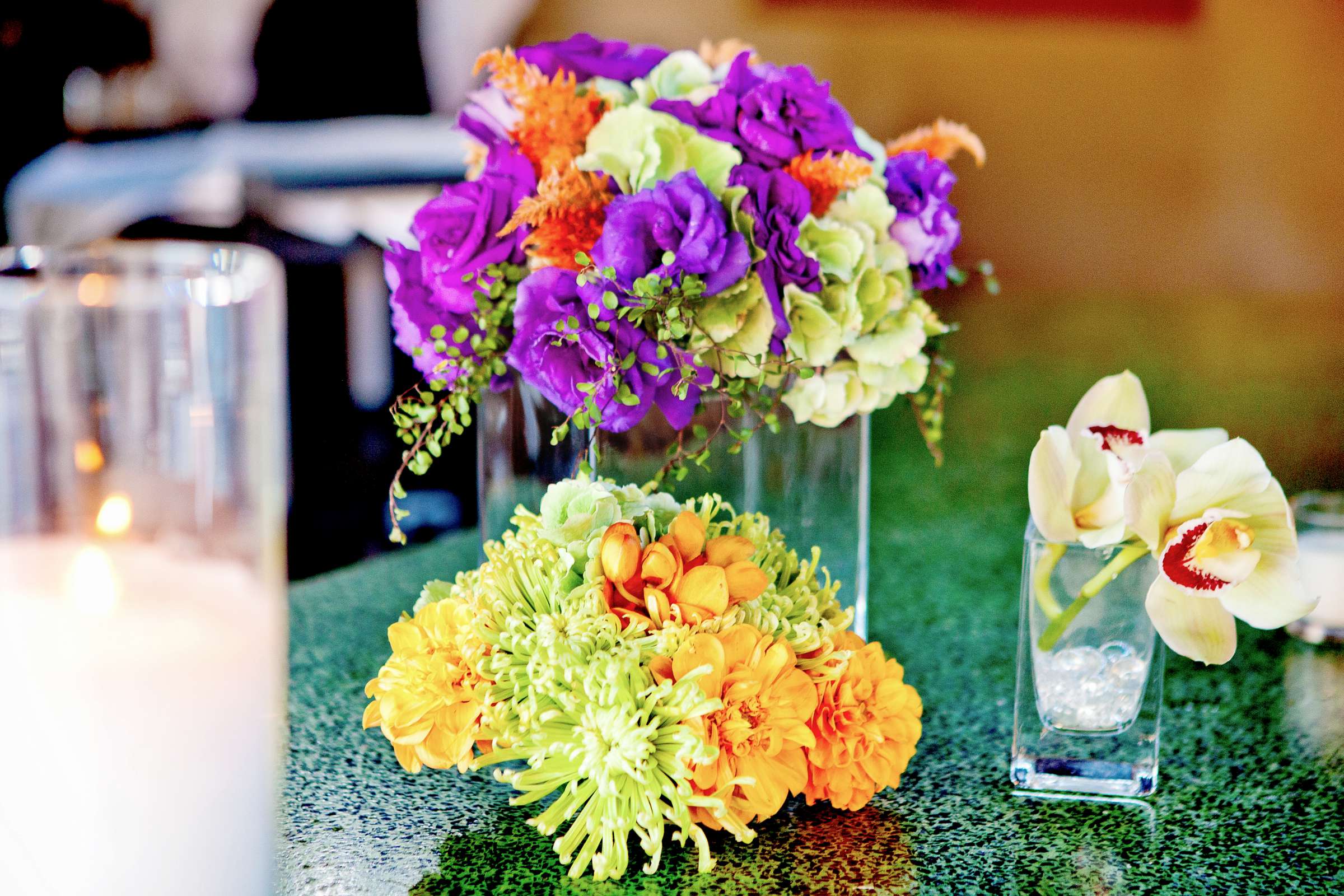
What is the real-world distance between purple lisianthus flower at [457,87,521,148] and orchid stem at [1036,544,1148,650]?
0.45 metres

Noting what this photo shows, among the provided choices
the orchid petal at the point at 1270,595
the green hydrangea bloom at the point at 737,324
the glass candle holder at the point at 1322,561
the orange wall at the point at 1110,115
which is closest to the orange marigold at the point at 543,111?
the green hydrangea bloom at the point at 737,324

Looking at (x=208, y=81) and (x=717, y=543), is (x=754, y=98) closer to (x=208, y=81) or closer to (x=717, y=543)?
(x=717, y=543)

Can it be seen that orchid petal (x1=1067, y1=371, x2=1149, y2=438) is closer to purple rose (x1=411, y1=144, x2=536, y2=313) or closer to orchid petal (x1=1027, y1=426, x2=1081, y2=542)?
orchid petal (x1=1027, y1=426, x2=1081, y2=542)

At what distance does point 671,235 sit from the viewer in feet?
2.19

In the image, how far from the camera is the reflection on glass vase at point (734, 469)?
799mm

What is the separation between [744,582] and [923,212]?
0.32 metres

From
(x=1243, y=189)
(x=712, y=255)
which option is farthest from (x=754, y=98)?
(x=1243, y=189)

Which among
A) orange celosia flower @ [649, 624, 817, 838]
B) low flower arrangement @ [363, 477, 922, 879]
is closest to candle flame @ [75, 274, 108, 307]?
low flower arrangement @ [363, 477, 922, 879]

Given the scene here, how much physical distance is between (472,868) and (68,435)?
303mm

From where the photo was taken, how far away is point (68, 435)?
0.62 m

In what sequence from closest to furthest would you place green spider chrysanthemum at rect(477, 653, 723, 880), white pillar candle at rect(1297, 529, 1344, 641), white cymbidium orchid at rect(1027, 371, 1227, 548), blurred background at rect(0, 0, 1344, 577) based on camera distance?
green spider chrysanthemum at rect(477, 653, 723, 880) < white cymbidium orchid at rect(1027, 371, 1227, 548) < white pillar candle at rect(1297, 529, 1344, 641) < blurred background at rect(0, 0, 1344, 577)

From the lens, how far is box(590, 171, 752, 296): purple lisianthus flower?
2.17 ft

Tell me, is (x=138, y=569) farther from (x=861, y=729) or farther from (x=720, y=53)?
(x=720, y=53)

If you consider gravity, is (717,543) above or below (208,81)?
below
